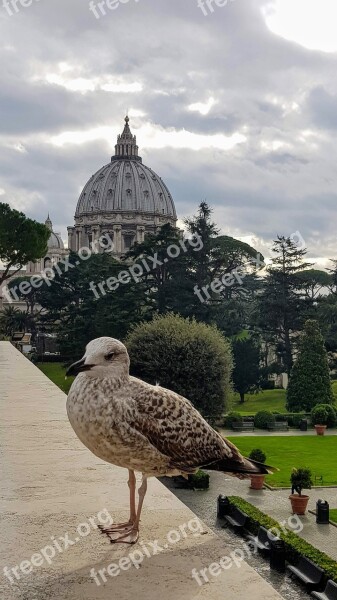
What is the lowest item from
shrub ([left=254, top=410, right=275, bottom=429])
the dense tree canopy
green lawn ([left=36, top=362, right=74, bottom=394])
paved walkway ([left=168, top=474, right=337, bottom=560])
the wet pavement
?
paved walkway ([left=168, top=474, right=337, bottom=560])

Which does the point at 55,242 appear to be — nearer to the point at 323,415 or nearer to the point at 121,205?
the point at 121,205

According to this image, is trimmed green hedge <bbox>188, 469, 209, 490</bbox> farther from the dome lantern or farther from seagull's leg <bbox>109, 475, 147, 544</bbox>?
the dome lantern

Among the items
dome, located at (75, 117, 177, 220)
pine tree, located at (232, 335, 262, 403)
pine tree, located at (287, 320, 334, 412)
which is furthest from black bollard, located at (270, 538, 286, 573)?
dome, located at (75, 117, 177, 220)

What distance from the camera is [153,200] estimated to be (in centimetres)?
14500

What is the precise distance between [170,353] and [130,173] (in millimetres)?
118133

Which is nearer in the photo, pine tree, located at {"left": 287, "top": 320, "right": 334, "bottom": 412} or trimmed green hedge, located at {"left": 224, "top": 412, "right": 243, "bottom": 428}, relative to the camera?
trimmed green hedge, located at {"left": 224, "top": 412, "right": 243, "bottom": 428}

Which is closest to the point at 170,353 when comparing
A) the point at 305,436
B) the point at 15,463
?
the point at 305,436

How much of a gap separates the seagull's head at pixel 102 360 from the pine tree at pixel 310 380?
3708 cm

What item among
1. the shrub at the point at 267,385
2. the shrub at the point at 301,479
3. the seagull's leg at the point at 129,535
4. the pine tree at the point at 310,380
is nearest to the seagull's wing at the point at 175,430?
the seagull's leg at the point at 129,535

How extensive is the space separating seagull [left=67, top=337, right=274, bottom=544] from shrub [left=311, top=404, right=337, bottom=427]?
33.0 meters

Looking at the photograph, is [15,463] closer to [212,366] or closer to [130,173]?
[212,366]

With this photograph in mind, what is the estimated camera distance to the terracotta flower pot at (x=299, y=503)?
61.5ft

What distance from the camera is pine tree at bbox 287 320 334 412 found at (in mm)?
39875

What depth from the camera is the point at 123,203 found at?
142125mm
